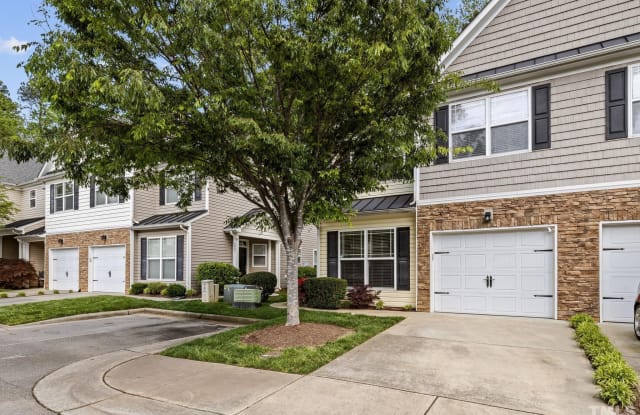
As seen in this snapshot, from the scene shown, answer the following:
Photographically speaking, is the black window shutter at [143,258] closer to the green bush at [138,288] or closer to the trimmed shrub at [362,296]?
the green bush at [138,288]

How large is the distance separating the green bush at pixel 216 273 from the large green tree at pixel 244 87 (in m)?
8.77

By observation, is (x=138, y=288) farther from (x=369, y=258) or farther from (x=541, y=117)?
(x=541, y=117)

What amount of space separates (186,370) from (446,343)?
4.45 m

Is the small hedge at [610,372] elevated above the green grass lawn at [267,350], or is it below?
above

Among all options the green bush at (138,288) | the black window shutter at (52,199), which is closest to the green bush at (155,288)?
the green bush at (138,288)

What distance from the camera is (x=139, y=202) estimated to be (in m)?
18.5

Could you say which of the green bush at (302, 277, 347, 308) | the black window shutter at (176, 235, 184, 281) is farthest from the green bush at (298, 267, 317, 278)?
the green bush at (302, 277, 347, 308)

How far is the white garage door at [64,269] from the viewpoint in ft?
66.6

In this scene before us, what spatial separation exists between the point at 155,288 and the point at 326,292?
860 centimetres

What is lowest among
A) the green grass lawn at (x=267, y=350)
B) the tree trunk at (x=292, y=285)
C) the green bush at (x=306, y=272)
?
the green bush at (x=306, y=272)

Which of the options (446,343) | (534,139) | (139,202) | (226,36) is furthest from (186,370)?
(139,202)

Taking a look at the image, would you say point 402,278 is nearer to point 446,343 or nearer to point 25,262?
point 446,343

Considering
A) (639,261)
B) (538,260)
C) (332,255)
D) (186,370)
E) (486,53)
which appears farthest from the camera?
(332,255)

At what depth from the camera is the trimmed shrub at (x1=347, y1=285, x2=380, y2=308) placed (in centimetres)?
1177
